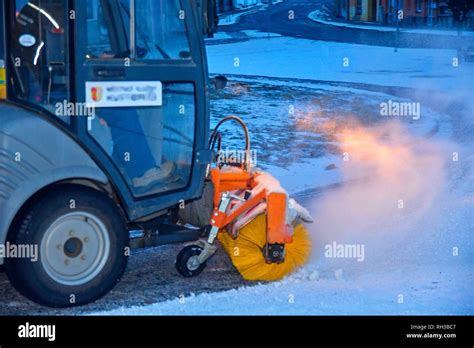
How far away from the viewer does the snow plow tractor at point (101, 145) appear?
5.57m

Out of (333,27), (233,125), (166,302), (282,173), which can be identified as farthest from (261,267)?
(333,27)

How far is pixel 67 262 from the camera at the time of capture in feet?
19.0

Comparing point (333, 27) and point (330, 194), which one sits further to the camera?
point (333, 27)

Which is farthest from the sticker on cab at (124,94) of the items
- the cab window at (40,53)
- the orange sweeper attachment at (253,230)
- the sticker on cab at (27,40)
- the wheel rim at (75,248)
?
the orange sweeper attachment at (253,230)

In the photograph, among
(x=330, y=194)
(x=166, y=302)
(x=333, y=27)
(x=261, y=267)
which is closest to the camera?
(x=166, y=302)

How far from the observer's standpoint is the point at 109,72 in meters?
5.71

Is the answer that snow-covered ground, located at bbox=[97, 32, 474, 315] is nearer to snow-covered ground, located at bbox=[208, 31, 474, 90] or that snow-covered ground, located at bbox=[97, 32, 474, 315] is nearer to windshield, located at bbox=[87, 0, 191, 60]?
snow-covered ground, located at bbox=[208, 31, 474, 90]

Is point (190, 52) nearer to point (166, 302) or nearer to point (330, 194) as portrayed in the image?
point (166, 302)

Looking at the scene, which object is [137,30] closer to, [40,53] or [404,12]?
[40,53]

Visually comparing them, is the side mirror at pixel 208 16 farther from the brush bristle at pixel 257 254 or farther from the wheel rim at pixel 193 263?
the wheel rim at pixel 193 263

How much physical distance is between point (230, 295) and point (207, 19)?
191 cm

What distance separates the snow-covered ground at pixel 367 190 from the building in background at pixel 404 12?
2093 cm

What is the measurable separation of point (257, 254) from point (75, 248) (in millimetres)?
1396

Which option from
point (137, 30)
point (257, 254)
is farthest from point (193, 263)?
point (137, 30)
